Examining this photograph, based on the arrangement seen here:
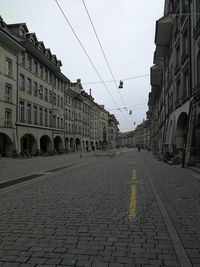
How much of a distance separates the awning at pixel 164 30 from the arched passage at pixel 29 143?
21013 mm

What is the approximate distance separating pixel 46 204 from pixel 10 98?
32791 millimetres

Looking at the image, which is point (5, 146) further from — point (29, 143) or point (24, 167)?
point (24, 167)

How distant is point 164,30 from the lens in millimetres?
33688

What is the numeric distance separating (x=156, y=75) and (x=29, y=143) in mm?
21396

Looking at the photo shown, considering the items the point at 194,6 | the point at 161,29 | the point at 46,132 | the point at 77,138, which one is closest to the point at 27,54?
the point at 46,132

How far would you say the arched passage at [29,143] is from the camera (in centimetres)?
4624

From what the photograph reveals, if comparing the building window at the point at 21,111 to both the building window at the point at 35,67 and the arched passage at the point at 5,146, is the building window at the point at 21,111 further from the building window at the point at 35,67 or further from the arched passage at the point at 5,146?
the building window at the point at 35,67

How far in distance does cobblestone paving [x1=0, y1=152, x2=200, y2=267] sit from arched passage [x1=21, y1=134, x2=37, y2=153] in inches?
1439

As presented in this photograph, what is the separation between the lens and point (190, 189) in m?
11.5

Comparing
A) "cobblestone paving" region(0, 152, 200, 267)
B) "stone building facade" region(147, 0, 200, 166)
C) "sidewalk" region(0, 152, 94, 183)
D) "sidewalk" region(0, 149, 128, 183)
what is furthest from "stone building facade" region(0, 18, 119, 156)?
"cobblestone paving" region(0, 152, 200, 267)

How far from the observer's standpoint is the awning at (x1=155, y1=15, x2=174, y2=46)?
31.5 m

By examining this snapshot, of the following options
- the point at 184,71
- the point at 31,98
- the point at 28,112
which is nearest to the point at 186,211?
the point at 184,71

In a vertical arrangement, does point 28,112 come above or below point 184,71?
below

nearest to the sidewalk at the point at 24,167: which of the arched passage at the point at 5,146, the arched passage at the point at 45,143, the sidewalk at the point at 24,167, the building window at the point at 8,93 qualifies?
the sidewalk at the point at 24,167
